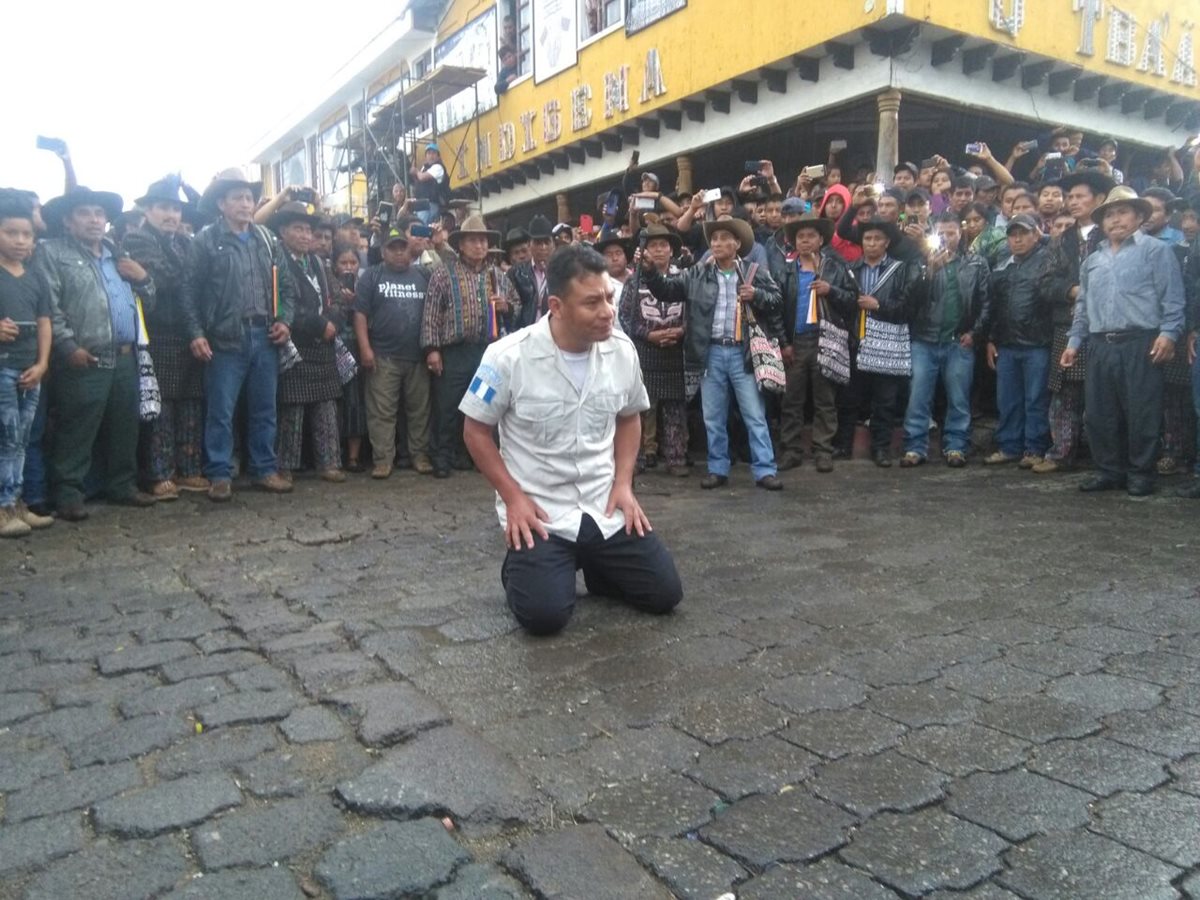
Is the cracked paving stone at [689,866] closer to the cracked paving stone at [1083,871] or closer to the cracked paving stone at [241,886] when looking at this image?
the cracked paving stone at [1083,871]

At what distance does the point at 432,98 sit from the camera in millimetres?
17359

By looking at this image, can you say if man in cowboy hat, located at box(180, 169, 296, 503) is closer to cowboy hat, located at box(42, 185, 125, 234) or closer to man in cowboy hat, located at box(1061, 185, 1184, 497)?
cowboy hat, located at box(42, 185, 125, 234)

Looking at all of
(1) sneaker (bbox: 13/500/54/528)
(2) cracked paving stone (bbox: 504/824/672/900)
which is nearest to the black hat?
(2) cracked paving stone (bbox: 504/824/672/900)

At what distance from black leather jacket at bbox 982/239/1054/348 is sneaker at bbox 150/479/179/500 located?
648cm

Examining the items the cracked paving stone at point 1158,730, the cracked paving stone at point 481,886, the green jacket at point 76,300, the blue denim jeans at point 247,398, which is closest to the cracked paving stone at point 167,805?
the cracked paving stone at point 481,886

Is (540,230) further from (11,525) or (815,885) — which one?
(815,885)

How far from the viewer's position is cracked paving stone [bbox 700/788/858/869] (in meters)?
2.24

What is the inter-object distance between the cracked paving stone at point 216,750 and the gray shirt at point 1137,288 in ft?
20.1

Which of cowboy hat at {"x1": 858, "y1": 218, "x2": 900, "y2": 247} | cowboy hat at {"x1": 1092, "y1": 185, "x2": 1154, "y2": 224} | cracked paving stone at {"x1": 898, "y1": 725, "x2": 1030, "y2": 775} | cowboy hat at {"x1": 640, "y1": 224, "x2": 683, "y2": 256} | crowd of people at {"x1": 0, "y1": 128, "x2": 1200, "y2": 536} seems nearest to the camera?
cracked paving stone at {"x1": 898, "y1": 725, "x2": 1030, "y2": 775}

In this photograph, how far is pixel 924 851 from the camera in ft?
7.32

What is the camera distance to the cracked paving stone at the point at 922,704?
2.94 metres

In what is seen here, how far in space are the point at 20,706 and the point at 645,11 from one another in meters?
14.4

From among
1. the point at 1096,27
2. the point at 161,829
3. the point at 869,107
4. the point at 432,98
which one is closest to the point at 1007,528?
the point at 161,829

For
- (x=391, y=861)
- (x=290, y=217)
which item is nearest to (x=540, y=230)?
(x=290, y=217)
